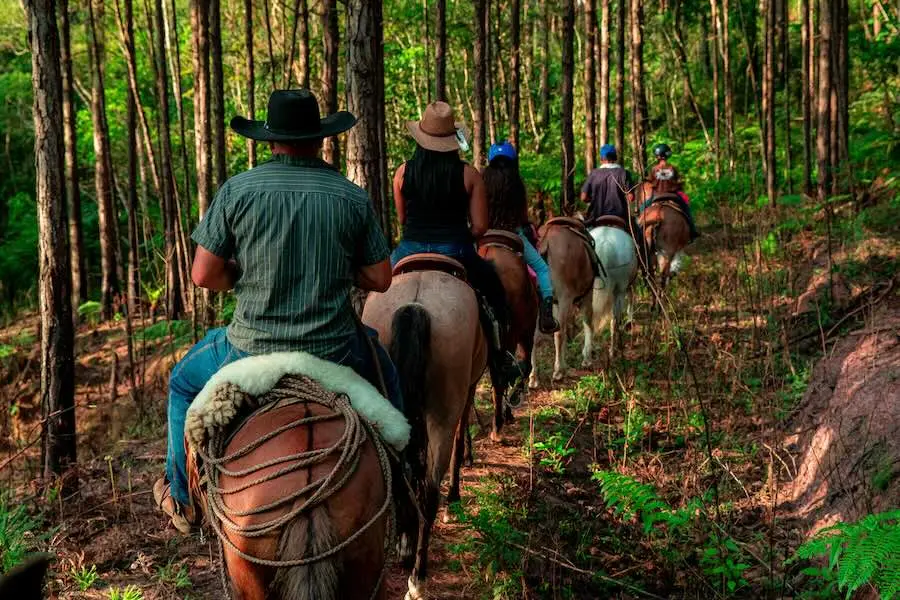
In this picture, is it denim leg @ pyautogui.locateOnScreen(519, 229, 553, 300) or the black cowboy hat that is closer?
the black cowboy hat

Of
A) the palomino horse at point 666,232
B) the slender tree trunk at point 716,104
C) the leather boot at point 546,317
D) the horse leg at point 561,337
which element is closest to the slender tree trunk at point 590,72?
the palomino horse at point 666,232

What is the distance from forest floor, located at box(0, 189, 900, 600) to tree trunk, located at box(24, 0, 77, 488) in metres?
0.32

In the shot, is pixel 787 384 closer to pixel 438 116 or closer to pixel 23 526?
pixel 438 116

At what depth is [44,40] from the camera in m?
6.56

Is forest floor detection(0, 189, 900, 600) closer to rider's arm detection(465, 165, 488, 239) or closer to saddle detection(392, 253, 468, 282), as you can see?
saddle detection(392, 253, 468, 282)

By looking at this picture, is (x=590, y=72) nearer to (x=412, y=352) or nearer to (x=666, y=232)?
(x=666, y=232)

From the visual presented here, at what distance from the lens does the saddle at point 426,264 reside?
570cm

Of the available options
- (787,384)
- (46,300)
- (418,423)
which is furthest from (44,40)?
(787,384)

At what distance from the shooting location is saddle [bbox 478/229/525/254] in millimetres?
7734

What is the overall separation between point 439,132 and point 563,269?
439 centimetres

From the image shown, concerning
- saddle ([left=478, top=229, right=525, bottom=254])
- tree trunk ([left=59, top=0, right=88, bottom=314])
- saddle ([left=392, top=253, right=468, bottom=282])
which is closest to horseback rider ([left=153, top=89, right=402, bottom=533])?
saddle ([left=392, top=253, right=468, bottom=282])

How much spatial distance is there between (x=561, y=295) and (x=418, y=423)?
5.34 meters

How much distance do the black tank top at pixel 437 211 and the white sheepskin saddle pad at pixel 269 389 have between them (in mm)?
2605

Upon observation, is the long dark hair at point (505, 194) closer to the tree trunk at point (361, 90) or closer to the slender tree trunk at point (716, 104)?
the tree trunk at point (361, 90)
